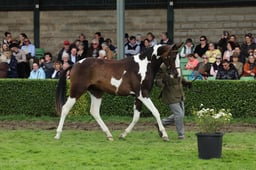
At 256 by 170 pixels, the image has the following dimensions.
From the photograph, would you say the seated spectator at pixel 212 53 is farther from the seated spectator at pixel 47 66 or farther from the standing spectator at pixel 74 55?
the seated spectator at pixel 47 66

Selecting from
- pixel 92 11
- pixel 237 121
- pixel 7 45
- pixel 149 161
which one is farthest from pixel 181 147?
pixel 92 11

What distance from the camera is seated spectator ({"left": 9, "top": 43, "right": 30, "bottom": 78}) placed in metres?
20.4

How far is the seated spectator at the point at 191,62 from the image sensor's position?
1866 cm

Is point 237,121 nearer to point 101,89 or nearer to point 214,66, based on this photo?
point 214,66

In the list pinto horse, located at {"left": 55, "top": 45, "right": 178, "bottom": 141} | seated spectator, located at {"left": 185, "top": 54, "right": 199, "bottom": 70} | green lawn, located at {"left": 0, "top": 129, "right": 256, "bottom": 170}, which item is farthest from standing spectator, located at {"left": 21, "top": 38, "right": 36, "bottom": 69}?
pinto horse, located at {"left": 55, "top": 45, "right": 178, "bottom": 141}

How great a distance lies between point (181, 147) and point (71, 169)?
2.76 meters

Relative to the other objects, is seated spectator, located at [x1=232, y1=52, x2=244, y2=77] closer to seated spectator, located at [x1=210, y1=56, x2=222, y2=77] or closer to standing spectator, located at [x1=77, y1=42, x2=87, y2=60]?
seated spectator, located at [x1=210, y1=56, x2=222, y2=77]

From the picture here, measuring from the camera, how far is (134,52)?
20797 mm

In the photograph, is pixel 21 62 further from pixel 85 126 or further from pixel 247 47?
pixel 247 47

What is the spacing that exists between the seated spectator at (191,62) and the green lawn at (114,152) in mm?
4887

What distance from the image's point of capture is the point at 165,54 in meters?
12.7

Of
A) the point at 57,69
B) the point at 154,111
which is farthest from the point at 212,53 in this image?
the point at 154,111

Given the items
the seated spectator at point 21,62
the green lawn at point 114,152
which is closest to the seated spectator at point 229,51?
the green lawn at point 114,152

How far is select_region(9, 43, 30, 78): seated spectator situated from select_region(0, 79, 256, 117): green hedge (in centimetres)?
276
